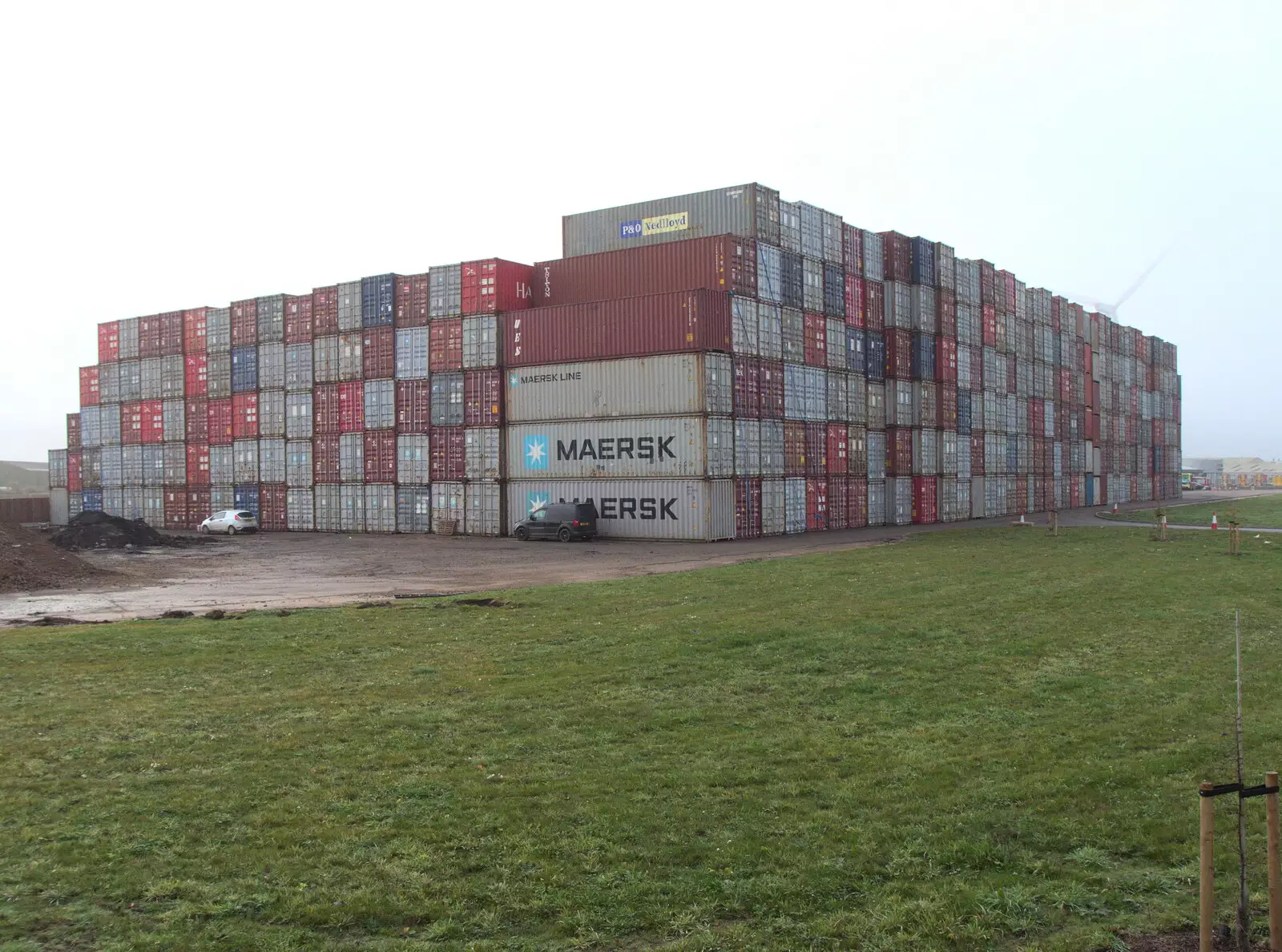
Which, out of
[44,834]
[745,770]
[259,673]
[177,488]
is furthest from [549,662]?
[177,488]

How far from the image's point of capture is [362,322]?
186ft

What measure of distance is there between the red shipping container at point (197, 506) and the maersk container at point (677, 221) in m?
32.2

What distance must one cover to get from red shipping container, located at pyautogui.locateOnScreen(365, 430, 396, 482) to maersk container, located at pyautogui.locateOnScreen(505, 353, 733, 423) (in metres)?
9.24

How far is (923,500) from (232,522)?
44.5 metres

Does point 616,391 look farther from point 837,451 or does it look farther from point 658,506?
point 837,451

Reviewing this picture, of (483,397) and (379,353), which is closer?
(483,397)

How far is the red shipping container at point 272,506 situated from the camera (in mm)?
61469

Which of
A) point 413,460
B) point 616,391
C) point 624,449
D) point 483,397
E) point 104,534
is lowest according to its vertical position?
point 104,534

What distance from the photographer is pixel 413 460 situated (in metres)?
54.7

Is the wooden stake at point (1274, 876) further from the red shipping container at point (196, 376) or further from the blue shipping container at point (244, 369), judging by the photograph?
the red shipping container at point (196, 376)

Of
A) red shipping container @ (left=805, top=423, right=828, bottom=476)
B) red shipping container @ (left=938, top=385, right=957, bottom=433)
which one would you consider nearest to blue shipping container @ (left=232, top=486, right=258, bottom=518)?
red shipping container @ (left=805, top=423, right=828, bottom=476)

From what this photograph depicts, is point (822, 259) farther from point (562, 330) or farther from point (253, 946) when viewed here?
point (253, 946)

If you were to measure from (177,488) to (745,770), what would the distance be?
67555 millimetres

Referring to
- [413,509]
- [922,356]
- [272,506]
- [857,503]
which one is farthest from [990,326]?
[272,506]
